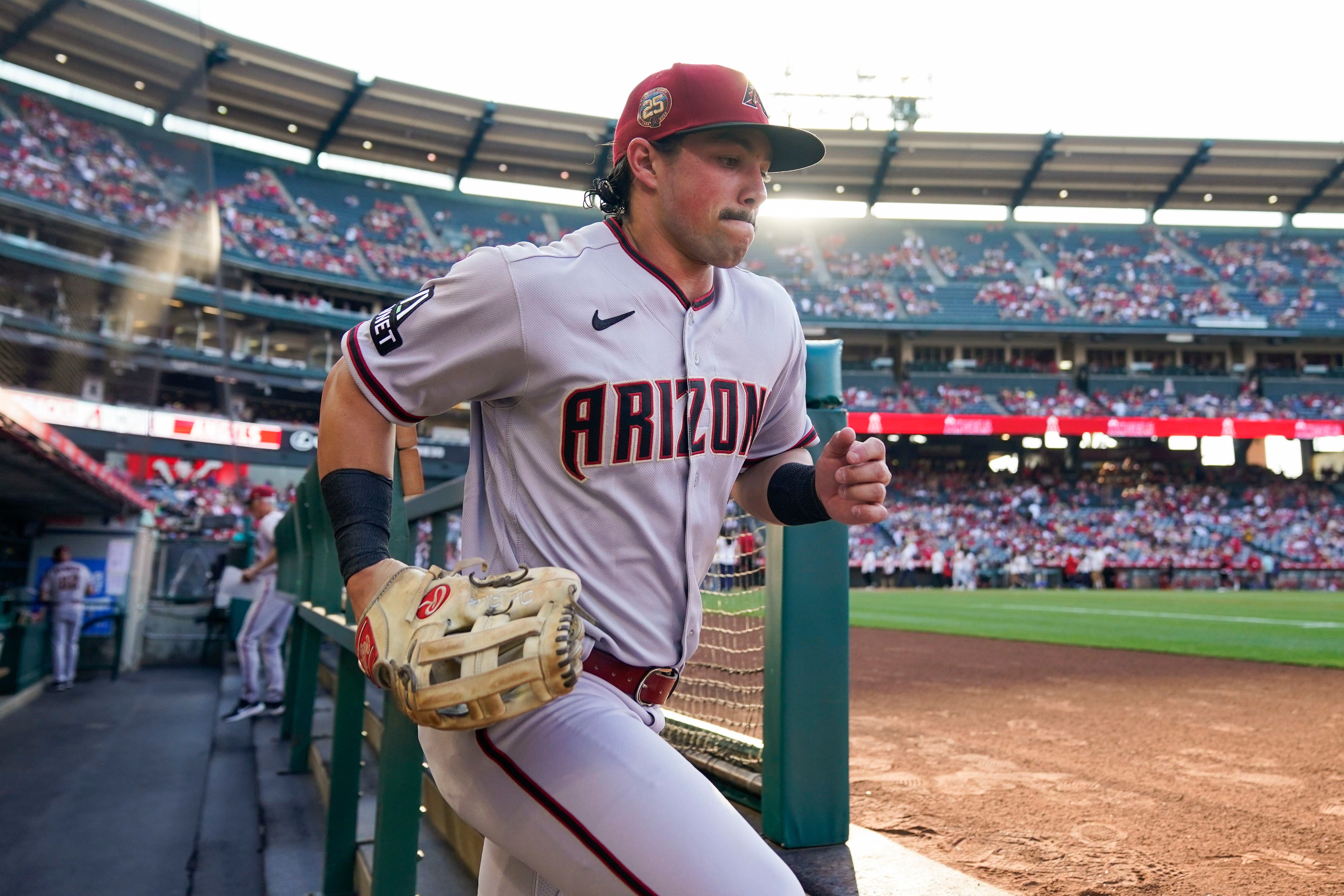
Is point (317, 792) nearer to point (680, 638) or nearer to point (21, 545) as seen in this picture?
point (680, 638)

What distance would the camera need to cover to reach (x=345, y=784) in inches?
114

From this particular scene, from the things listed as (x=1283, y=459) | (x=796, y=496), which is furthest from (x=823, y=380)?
(x=1283, y=459)

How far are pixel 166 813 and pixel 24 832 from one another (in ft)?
1.80

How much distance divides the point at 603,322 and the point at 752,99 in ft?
1.57

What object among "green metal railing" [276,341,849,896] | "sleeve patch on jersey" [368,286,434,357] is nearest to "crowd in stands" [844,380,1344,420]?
"green metal railing" [276,341,849,896]

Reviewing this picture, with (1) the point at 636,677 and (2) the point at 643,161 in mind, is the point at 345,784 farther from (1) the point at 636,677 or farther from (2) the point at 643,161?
(2) the point at 643,161

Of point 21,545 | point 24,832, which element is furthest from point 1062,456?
point 24,832

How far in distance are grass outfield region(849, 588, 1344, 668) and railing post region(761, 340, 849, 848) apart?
307 centimetres

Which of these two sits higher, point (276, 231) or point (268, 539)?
point (276, 231)

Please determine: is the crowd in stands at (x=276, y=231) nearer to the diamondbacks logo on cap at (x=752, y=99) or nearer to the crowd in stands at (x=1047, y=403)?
the crowd in stands at (x=1047, y=403)

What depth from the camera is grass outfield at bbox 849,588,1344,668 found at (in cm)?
829

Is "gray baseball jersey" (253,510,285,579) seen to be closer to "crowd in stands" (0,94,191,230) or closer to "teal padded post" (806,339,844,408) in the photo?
"crowd in stands" (0,94,191,230)

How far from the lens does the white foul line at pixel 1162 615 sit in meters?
10.8

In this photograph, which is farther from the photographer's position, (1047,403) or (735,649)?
(1047,403)
